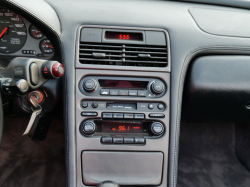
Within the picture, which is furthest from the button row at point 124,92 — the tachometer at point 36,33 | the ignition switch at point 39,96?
the tachometer at point 36,33

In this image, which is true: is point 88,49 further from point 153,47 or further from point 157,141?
point 157,141

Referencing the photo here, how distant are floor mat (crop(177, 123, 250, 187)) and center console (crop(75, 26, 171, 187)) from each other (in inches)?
35.3

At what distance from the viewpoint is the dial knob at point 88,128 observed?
1133 mm

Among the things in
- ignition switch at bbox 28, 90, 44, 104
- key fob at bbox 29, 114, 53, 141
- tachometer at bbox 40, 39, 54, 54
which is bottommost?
key fob at bbox 29, 114, 53, 141

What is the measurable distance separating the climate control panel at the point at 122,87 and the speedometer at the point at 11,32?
50cm

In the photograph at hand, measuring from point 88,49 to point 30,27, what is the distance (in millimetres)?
414

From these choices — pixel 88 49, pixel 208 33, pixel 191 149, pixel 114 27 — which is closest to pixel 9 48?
pixel 88 49

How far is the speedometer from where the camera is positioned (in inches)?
50.4

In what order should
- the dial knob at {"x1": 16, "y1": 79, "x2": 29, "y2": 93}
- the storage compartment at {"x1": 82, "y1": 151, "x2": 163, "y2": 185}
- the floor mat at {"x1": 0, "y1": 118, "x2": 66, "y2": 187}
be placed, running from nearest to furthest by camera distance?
1. the dial knob at {"x1": 16, "y1": 79, "x2": 29, "y2": 93}
2. the storage compartment at {"x1": 82, "y1": 151, "x2": 163, "y2": 185}
3. the floor mat at {"x1": 0, "y1": 118, "x2": 66, "y2": 187}

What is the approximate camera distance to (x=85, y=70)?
1.16 meters

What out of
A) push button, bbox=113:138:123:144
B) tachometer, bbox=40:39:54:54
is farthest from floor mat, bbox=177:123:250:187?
tachometer, bbox=40:39:54:54

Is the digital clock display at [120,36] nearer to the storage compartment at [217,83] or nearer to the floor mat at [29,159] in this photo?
the storage compartment at [217,83]

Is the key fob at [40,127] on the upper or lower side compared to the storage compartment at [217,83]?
lower

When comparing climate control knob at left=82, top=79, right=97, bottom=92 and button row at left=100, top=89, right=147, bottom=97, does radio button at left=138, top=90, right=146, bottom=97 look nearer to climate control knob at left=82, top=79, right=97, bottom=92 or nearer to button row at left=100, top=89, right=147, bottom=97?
button row at left=100, top=89, right=147, bottom=97
